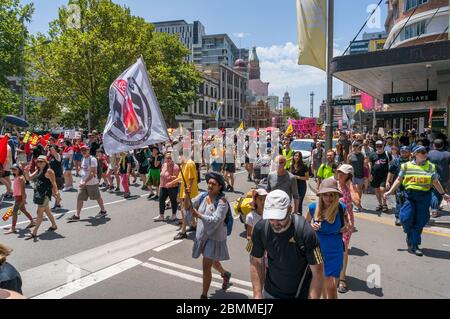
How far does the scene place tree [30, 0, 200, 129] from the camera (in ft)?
85.9

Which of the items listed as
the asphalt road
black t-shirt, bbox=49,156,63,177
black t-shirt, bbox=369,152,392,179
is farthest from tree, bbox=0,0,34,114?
black t-shirt, bbox=369,152,392,179

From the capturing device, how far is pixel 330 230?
391cm

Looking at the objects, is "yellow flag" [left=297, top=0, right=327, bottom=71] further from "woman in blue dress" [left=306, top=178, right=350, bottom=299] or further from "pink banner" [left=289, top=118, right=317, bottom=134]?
"pink banner" [left=289, top=118, right=317, bottom=134]

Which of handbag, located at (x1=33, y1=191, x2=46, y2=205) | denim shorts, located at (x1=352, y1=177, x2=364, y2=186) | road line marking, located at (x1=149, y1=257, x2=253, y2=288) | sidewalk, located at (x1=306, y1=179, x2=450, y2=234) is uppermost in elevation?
denim shorts, located at (x1=352, y1=177, x2=364, y2=186)

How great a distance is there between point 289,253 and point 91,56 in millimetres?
27086

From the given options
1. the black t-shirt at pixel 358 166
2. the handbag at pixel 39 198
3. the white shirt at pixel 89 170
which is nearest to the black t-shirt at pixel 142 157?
the white shirt at pixel 89 170

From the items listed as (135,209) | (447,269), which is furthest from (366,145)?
(135,209)

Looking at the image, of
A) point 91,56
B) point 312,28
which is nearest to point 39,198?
point 312,28

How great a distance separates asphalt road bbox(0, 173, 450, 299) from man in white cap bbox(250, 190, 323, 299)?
186 cm

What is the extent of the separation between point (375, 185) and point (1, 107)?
27.6 m

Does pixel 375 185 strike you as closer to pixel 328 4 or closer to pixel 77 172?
pixel 328 4

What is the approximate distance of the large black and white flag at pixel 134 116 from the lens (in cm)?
555

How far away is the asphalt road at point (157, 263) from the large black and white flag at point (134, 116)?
6.13ft

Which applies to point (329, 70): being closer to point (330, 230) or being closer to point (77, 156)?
point (330, 230)
